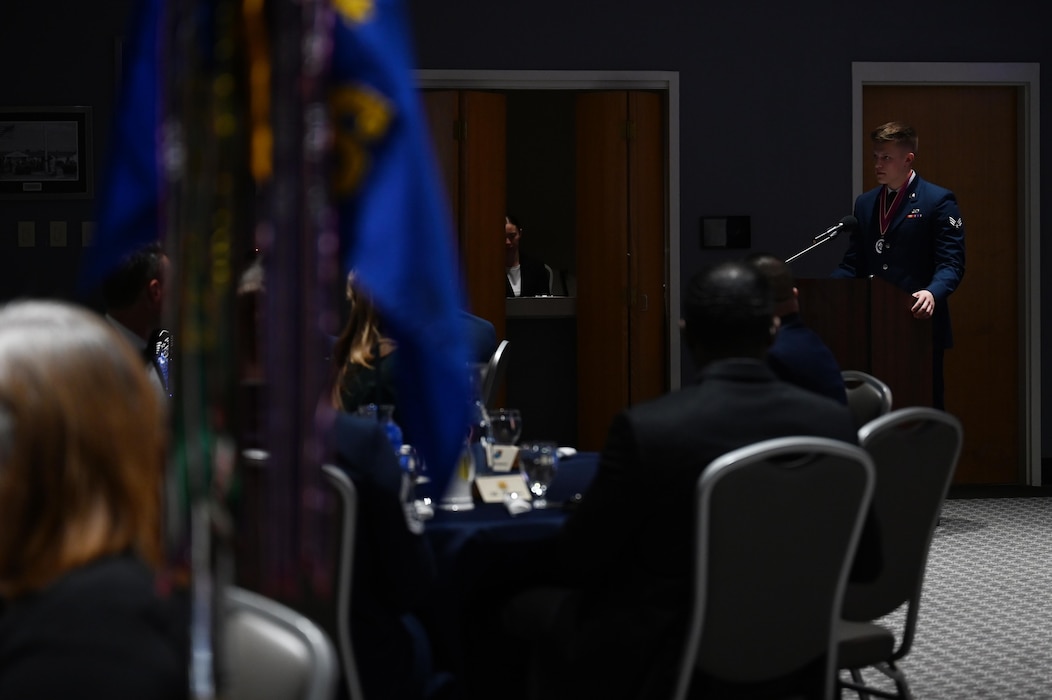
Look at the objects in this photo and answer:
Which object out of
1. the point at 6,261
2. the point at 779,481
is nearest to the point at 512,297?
the point at 6,261

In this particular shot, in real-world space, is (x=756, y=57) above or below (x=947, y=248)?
above

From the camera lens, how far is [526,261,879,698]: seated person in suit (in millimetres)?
2387

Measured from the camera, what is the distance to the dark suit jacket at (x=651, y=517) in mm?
2385

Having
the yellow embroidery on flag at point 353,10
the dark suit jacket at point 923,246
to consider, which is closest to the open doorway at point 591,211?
the dark suit jacket at point 923,246

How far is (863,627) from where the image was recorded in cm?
300

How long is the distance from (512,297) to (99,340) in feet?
21.8

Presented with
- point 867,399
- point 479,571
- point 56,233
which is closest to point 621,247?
point 56,233

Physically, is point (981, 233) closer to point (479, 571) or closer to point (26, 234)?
point (26, 234)

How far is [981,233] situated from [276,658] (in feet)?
23.2

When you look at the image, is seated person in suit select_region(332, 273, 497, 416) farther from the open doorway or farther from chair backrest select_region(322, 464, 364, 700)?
the open doorway

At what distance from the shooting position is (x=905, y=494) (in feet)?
9.74

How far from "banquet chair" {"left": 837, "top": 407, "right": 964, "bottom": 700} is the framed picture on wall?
5.60 m

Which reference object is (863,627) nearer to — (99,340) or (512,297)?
(99,340)

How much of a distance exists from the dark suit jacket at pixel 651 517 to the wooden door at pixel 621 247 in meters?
5.13
